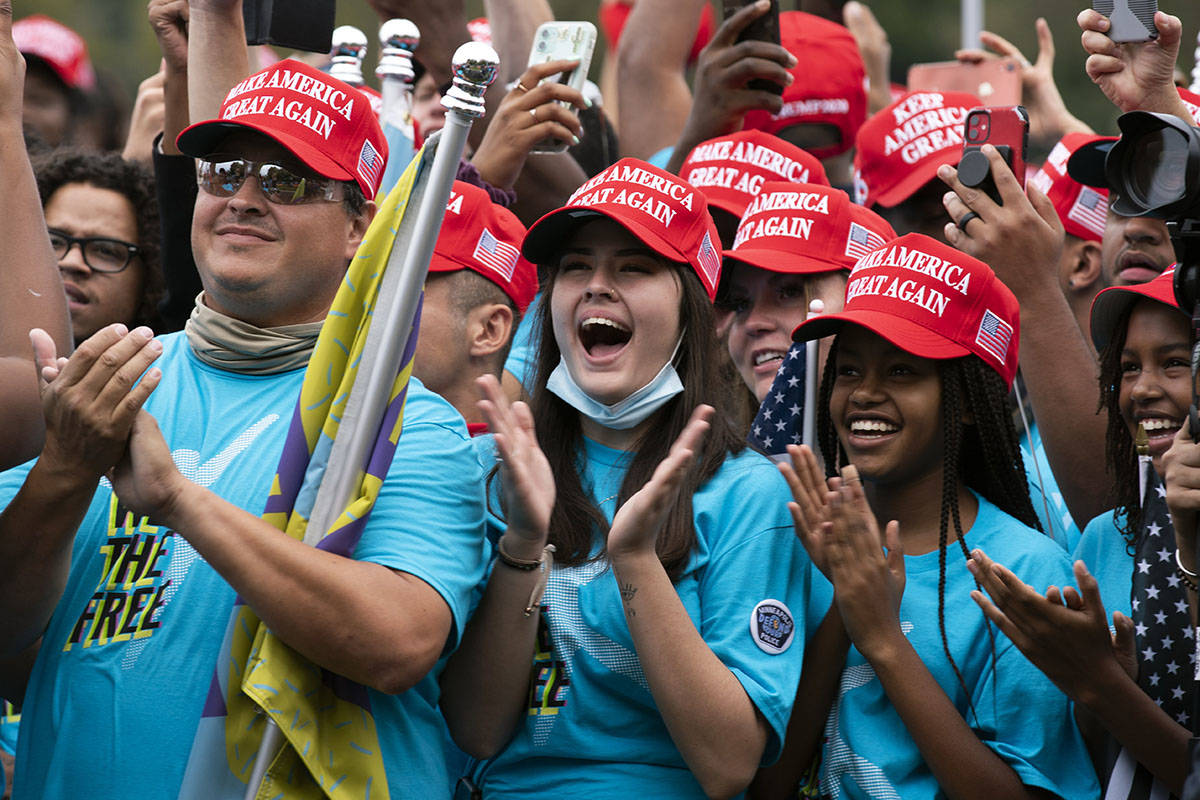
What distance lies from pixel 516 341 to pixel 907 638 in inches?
76.4

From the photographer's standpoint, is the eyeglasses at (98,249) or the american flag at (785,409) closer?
the american flag at (785,409)

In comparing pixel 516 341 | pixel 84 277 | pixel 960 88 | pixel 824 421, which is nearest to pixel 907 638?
pixel 824 421

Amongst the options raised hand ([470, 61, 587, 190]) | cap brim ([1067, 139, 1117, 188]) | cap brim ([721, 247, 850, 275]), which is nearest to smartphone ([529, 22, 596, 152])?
raised hand ([470, 61, 587, 190])

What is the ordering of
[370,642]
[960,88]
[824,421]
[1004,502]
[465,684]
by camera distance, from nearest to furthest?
[370,642]
[465,684]
[1004,502]
[824,421]
[960,88]

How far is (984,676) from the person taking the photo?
324 centimetres

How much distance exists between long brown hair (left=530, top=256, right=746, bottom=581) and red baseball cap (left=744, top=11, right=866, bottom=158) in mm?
2459

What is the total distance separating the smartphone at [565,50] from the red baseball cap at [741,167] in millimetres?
569

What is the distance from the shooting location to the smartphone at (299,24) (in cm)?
368

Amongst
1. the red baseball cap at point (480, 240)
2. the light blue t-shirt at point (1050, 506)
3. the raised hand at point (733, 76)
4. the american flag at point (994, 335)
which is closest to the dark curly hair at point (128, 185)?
the red baseball cap at point (480, 240)

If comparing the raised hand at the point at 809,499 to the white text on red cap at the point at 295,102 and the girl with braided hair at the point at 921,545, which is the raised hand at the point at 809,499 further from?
the white text on red cap at the point at 295,102

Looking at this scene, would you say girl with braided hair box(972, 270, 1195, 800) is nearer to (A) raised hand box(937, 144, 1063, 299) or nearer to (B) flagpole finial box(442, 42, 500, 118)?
(A) raised hand box(937, 144, 1063, 299)

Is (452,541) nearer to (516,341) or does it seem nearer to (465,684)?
(465,684)

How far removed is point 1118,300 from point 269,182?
6.54 ft

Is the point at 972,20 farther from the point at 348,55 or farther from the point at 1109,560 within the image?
the point at 1109,560
